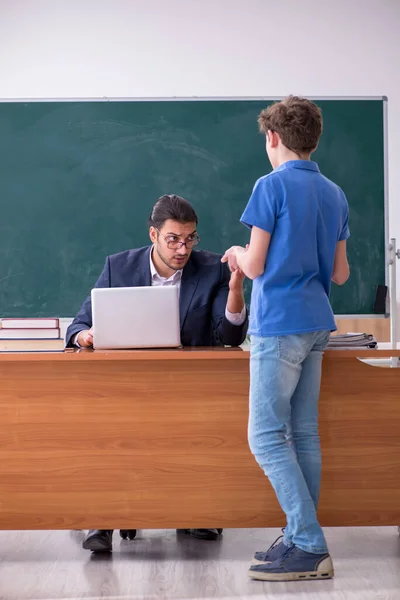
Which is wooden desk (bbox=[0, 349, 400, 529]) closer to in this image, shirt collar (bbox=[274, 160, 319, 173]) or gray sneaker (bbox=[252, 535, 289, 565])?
gray sneaker (bbox=[252, 535, 289, 565])

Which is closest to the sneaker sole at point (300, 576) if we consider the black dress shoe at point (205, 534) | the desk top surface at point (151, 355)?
the black dress shoe at point (205, 534)

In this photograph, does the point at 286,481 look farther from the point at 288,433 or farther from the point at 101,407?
the point at 101,407

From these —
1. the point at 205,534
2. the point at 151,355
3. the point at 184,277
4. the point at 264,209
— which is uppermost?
the point at 264,209

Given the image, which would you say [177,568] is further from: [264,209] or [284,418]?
[264,209]

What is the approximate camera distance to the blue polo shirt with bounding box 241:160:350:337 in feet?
7.45

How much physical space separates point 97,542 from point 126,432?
0.44 meters

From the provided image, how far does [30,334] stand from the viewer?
2633 mm

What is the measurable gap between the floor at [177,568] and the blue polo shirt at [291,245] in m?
0.77

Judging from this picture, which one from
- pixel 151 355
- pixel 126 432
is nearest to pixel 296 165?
pixel 151 355

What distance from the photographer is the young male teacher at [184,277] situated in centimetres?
293

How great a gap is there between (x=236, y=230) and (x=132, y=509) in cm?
227

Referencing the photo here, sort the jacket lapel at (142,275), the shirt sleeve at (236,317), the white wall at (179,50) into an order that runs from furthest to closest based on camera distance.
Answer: the white wall at (179,50), the jacket lapel at (142,275), the shirt sleeve at (236,317)

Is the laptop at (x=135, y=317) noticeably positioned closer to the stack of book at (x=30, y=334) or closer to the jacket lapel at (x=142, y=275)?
the stack of book at (x=30, y=334)

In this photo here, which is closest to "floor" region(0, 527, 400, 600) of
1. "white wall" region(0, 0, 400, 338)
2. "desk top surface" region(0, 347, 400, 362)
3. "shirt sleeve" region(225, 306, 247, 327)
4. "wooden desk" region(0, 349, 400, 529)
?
"wooden desk" region(0, 349, 400, 529)
